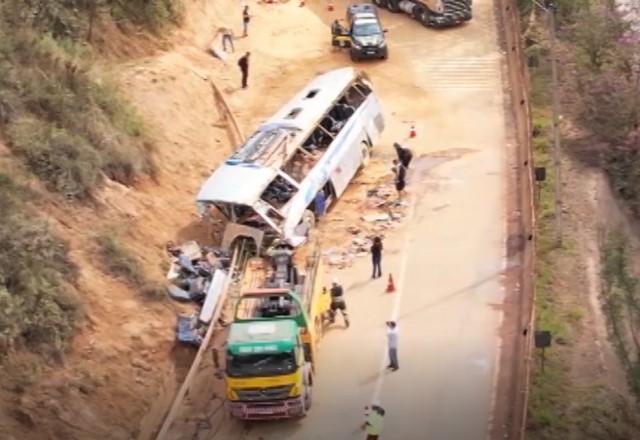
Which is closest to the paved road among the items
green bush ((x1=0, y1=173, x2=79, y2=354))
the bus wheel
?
the bus wheel

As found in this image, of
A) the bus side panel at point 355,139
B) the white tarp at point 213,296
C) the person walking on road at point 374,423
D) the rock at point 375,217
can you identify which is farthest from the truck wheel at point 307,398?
the bus side panel at point 355,139

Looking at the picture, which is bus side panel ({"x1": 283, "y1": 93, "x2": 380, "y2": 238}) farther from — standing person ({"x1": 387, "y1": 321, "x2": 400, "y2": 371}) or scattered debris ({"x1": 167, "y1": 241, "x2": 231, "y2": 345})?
standing person ({"x1": 387, "y1": 321, "x2": 400, "y2": 371})

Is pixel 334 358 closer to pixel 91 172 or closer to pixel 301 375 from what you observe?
pixel 301 375

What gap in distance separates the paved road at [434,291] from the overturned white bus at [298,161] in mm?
1981

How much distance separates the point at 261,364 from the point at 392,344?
133 inches

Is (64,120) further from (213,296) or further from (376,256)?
(376,256)

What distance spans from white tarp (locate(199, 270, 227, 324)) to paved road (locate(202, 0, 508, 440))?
2799mm

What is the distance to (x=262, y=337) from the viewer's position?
22047 millimetres

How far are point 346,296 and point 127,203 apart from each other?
240 inches

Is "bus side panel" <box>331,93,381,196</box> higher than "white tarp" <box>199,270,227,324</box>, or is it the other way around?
"bus side panel" <box>331,93,381,196</box>

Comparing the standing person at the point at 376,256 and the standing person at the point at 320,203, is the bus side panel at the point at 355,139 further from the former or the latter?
the standing person at the point at 376,256

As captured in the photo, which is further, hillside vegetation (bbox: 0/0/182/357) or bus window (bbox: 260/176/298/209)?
bus window (bbox: 260/176/298/209)

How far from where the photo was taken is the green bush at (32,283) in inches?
888

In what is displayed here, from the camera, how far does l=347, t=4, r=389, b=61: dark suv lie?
42.7 metres
